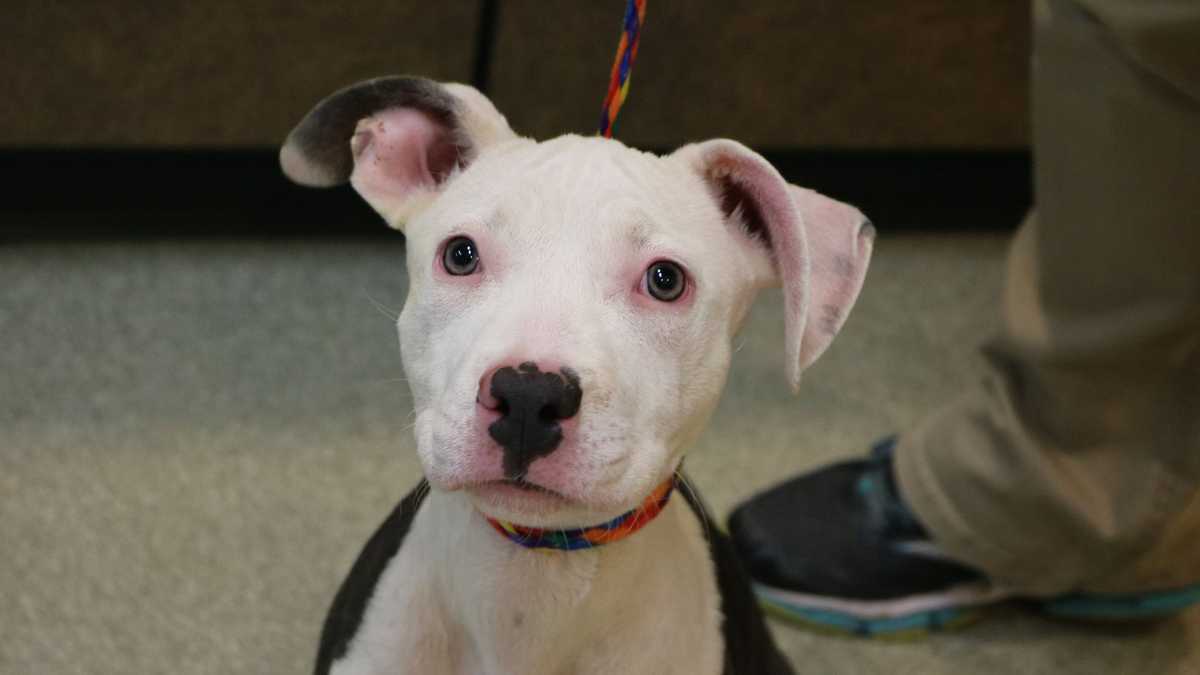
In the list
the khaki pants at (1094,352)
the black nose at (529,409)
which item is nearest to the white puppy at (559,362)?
the black nose at (529,409)

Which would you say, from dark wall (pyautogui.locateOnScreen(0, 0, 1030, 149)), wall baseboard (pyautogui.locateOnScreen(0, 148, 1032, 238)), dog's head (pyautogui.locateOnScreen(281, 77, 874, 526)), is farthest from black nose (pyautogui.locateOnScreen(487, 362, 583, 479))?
wall baseboard (pyautogui.locateOnScreen(0, 148, 1032, 238))

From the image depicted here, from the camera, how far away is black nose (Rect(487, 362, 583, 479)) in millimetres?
963

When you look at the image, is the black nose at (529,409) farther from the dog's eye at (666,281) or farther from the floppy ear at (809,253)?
the floppy ear at (809,253)

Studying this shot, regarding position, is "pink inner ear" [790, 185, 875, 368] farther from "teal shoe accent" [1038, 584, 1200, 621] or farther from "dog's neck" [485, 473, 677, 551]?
"teal shoe accent" [1038, 584, 1200, 621]

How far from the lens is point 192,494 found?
1.97 meters

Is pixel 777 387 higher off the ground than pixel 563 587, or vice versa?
pixel 563 587

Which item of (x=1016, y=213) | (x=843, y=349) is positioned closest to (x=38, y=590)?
(x=843, y=349)

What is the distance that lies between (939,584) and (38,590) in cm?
117

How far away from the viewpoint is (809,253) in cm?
114

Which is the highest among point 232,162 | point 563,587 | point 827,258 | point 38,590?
point 827,258

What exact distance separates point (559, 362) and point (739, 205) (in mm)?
316

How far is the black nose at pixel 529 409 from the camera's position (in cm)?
96

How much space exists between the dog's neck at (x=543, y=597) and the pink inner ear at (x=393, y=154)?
27cm

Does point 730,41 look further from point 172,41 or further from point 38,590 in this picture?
point 38,590
